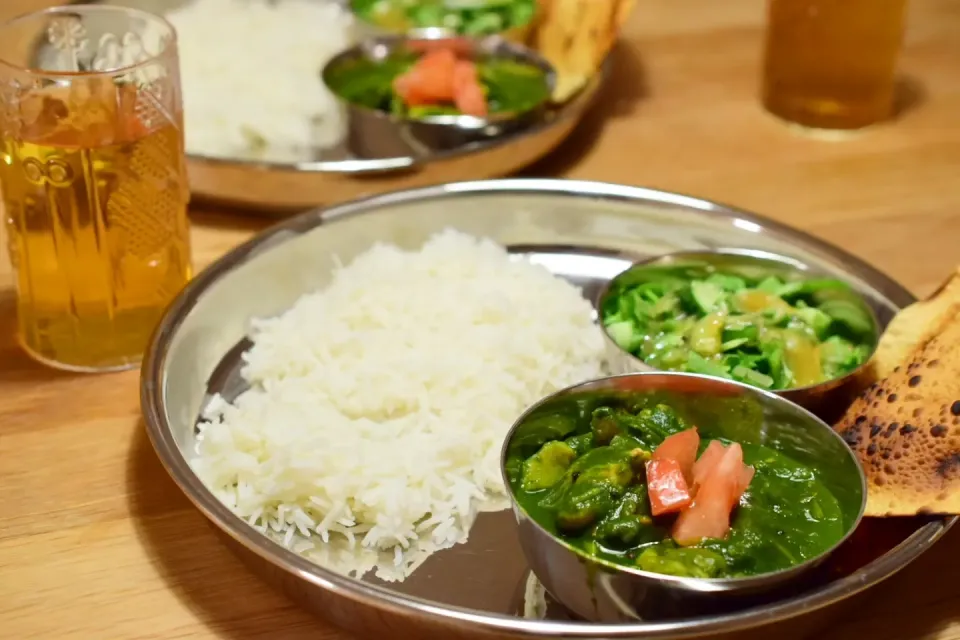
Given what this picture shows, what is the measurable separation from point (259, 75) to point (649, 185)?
915 millimetres

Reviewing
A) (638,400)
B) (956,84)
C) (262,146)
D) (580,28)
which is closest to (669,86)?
(580,28)

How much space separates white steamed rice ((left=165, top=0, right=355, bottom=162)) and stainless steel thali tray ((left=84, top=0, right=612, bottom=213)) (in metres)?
0.10

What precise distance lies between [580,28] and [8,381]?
1.50m

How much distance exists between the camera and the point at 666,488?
1253 mm

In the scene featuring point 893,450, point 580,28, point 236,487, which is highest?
point 580,28

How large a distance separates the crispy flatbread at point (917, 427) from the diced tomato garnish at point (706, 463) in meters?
0.21

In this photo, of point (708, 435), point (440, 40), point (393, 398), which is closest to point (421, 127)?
point (440, 40)

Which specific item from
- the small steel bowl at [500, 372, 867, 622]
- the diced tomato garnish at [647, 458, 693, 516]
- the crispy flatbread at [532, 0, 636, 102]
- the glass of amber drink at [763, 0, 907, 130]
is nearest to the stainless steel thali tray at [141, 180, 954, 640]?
the small steel bowl at [500, 372, 867, 622]

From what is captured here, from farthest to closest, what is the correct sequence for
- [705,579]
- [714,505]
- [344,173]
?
[344,173]
[714,505]
[705,579]

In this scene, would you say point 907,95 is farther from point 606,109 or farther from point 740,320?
point 740,320

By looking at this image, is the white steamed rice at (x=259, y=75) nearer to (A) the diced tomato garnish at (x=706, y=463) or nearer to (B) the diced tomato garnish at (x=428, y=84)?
(B) the diced tomato garnish at (x=428, y=84)

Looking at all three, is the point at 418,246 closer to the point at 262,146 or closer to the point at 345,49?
the point at 262,146

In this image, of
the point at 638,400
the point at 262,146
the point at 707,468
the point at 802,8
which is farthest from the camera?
the point at 802,8

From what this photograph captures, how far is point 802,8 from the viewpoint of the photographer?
8.07 feet
